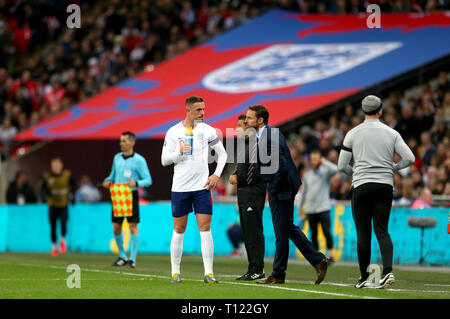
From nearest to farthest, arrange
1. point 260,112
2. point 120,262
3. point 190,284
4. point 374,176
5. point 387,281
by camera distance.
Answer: point 387,281
point 374,176
point 190,284
point 260,112
point 120,262

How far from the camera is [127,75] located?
3253cm

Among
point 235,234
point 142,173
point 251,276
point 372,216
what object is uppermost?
point 142,173

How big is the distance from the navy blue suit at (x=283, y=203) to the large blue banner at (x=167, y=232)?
6.76 meters

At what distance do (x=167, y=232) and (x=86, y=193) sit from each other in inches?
244

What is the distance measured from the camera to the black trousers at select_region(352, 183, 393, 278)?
12.5 m

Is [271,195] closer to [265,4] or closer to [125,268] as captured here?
[125,268]

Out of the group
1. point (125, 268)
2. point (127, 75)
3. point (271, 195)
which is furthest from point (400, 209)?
point (127, 75)

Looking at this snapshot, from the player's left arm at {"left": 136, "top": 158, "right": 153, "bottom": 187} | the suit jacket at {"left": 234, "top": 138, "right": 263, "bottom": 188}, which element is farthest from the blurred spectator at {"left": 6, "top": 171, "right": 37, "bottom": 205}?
the suit jacket at {"left": 234, "top": 138, "right": 263, "bottom": 188}

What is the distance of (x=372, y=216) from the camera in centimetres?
1275

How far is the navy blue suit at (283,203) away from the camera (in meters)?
13.2

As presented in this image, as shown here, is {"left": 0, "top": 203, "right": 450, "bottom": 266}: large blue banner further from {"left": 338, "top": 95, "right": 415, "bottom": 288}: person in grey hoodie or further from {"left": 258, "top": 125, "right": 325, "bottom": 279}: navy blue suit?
{"left": 338, "top": 95, "right": 415, "bottom": 288}: person in grey hoodie

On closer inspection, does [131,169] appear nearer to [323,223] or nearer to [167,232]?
[323,223]

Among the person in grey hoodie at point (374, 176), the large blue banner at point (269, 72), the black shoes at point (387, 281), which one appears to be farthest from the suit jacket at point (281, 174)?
the large blue banner at point (269, 72)

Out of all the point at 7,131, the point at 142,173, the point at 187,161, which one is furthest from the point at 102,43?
the point at 187,161
